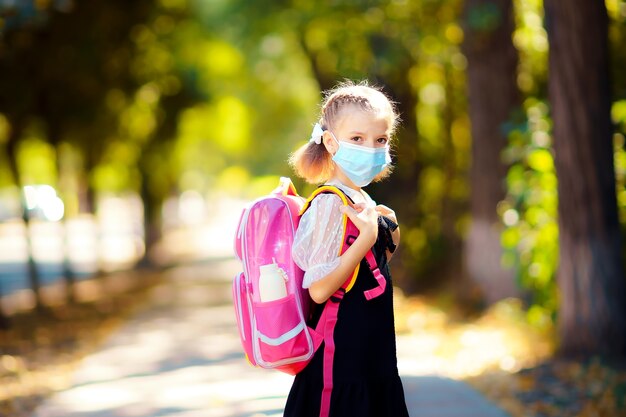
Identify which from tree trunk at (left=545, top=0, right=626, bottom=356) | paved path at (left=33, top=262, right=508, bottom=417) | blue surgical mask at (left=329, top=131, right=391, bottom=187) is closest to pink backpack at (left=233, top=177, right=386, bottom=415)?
A: blue surgical mask at (left=329, top=131, right=391, bottom=187)

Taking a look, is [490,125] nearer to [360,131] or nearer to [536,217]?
[536,217]

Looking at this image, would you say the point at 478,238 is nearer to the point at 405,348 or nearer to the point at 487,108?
the point at 487,108

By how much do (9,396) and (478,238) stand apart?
704cm

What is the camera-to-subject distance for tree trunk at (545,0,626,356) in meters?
8.01

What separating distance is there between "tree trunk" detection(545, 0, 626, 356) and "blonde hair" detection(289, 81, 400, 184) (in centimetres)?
498

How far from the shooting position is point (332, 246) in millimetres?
3150

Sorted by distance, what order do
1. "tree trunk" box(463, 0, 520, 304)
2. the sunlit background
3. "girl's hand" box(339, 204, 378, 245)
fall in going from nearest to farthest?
"girl's hand" box(339, 204, 378, 245)
the sunlit background
"tree trunk" box(463, 0, 520, 304)

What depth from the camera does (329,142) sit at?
11.0 feet

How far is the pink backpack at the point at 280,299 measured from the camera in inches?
126

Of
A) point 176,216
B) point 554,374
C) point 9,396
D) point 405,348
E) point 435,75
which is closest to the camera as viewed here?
point 554,374

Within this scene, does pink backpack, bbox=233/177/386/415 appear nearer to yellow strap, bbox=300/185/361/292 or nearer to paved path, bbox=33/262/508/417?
yellow strap, bbox=300/185/361/292

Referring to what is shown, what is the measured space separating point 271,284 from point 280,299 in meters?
0.06

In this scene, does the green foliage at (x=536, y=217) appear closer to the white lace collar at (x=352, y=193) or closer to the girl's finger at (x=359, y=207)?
the white lace collar at (x=352, y=193)

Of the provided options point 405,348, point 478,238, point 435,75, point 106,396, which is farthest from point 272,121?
point 106,396
